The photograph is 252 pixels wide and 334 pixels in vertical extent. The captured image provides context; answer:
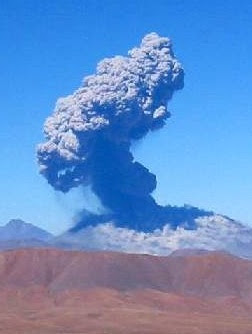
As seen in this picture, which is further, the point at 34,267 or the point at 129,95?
the point at 129,95

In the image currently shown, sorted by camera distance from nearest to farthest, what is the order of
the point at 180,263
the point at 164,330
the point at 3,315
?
the point at 164,330 → the point at 3,315 → the point at 180,263

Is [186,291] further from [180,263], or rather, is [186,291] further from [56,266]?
[56,266]

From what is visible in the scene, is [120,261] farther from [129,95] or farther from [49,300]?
[129,95]

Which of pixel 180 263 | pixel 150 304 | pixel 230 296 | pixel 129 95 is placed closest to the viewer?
pixel 150 304

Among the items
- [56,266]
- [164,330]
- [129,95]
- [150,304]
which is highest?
[129,95]

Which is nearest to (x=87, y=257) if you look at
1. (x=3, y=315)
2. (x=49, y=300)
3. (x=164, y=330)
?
(x=49, y=300)

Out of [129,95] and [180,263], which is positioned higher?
[129,95]
